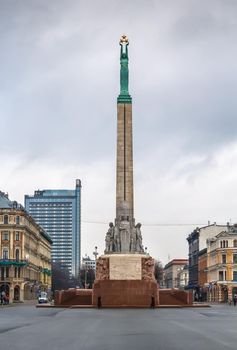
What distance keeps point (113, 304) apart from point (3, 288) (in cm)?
5925

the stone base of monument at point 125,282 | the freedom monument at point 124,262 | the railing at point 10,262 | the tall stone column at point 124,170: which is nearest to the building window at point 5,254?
the railing at point 10,262

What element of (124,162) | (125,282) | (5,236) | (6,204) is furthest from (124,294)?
(6,204)

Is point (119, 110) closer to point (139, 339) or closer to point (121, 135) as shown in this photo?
point (121, 135)

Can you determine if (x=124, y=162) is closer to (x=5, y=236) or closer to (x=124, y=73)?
(x=124, y=73)

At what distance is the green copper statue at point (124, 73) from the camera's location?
60.2 metres

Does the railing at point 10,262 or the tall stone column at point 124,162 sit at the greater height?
the tall stone column at point 124,162

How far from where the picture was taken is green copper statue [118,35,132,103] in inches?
2370

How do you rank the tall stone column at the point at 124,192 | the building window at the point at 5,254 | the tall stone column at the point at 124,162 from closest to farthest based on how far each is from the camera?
the tall stone column at the point at 124,192 < the tall stone column at the point at 124,162 < the building window at the point at 5,254

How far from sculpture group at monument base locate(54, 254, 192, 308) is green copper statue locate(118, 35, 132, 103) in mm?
13790

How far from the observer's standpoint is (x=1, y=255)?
107 m

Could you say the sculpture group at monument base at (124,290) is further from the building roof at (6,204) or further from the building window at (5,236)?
the building roof at (6,204)

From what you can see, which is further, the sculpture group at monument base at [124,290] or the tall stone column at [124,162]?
the tall stone column at [124,162]

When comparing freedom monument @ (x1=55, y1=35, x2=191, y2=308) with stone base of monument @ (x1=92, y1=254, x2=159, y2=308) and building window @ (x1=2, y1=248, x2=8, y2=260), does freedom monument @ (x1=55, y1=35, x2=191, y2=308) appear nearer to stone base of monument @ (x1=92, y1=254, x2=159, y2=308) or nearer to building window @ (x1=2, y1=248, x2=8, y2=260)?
stone base of monument @ (x1=92, y1=254, x2=159, y2=308)

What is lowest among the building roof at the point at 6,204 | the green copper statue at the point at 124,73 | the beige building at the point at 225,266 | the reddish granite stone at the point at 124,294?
the reddish granite stone at the point at 124,294
